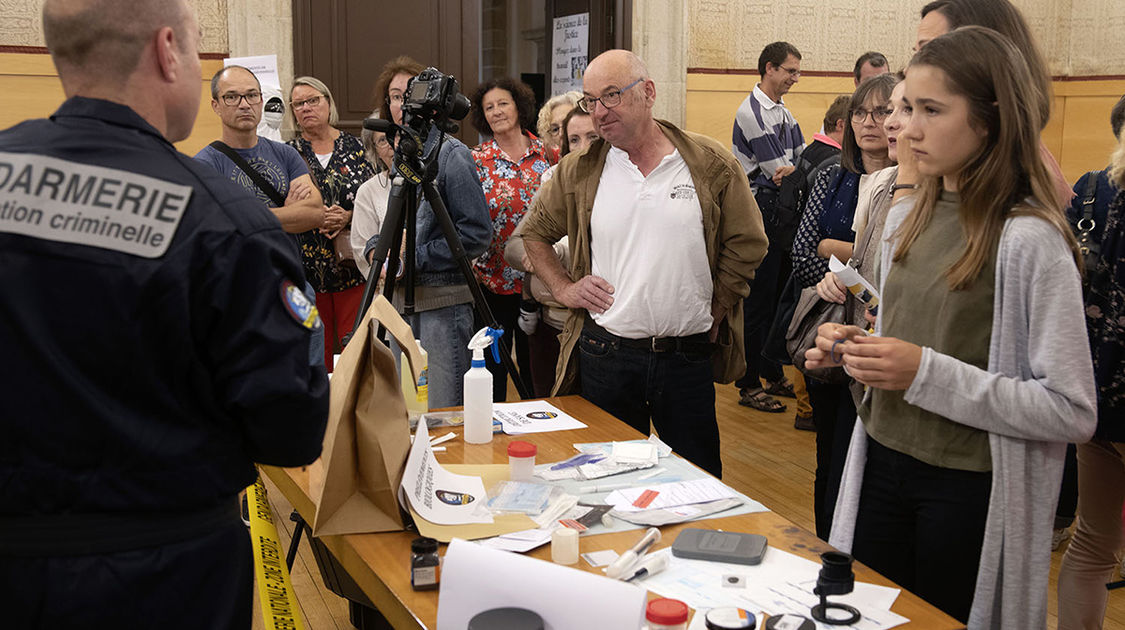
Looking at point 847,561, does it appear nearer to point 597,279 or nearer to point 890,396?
point 890,396

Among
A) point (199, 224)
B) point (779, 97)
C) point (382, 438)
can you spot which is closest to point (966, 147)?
point (382, 438)

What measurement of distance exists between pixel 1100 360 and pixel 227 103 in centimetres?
289

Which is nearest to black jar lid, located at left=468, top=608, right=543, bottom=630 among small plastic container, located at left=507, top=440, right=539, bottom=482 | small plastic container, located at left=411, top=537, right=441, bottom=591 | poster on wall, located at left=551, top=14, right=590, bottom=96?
small plastic container, located at left=411, top=537, right=441, bottom=591

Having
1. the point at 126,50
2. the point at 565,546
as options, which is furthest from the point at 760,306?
the point at 126,50

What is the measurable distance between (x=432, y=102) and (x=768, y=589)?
1.84 m

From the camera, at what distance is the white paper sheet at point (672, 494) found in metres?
1.85

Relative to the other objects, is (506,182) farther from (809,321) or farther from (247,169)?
(809,321)

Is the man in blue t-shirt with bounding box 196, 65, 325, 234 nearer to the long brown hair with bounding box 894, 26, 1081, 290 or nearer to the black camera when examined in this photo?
the black camera

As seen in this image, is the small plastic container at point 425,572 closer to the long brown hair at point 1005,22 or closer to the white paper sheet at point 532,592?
the white paper sheet at point 532,592

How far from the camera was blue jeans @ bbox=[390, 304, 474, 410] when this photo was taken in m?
3.39

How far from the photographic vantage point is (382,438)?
1.75m

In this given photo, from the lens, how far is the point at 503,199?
4020mm

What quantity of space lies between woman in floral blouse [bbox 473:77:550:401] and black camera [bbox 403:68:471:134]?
0.97 meters

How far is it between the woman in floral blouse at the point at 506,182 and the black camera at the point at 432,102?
0.97m
